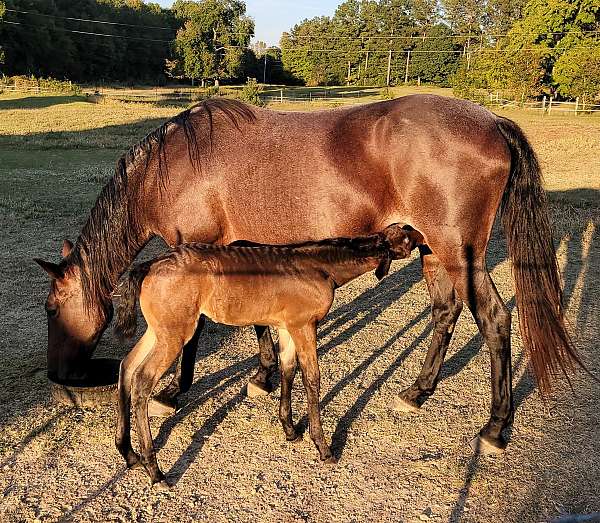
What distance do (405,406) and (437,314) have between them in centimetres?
83

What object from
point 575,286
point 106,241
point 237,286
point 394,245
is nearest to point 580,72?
point 575,286

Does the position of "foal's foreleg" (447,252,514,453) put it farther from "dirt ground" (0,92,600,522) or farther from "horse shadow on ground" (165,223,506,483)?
"horse shadow on ground" (165,223,506,483)

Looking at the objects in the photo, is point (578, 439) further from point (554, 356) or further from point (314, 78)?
point (314, 78)

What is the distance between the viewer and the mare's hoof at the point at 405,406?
4102 millimetres

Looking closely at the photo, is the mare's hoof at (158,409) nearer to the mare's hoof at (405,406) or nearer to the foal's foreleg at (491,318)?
the mare's hoof at (405,406)

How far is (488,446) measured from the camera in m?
3.59

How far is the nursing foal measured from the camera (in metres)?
3.22

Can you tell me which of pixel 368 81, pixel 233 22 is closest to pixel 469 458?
pixel 233 22

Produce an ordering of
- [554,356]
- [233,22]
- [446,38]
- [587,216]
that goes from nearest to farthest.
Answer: [554,356]
[587,216]
[233,22]
[446,38]

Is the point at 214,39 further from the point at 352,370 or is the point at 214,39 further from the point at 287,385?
the point at 287,385

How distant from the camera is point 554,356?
3.83 m

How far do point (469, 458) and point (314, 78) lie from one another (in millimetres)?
83277

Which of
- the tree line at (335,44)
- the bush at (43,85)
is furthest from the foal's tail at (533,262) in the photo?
the bush at (43,85)

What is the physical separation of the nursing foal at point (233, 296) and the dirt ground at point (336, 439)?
267 millimetres
